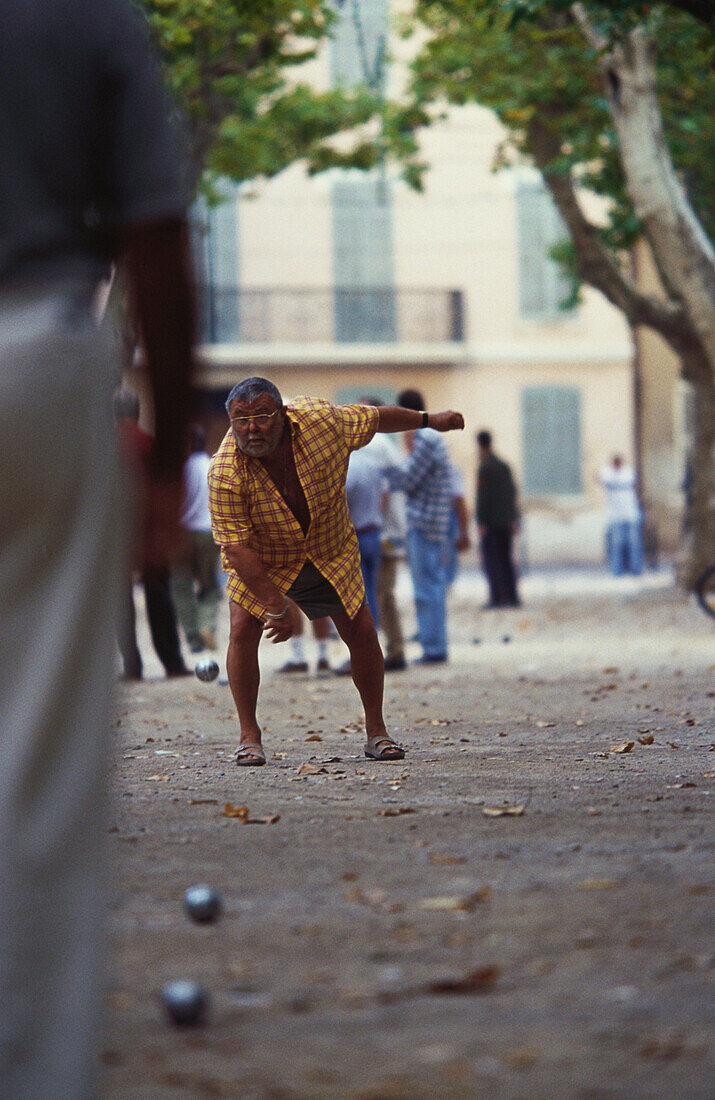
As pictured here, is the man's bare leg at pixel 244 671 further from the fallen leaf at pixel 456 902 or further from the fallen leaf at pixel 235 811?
the fallen leaf at pixel 456 902

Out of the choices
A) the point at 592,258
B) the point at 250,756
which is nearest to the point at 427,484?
the point at 250,756

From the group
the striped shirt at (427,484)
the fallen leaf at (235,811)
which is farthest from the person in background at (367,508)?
the fallen leaf at (235,811)

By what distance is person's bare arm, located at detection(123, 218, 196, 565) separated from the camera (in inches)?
110

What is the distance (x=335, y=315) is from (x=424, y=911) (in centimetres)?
3539

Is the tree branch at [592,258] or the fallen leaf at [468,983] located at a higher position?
the tree branch at [592,258]

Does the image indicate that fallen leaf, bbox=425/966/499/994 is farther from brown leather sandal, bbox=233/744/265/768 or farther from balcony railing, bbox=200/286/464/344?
balcony railing, bbox=200/286/464/344

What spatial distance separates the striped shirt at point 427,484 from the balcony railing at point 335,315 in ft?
83.6

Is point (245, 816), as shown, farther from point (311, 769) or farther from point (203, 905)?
point (203, 905)

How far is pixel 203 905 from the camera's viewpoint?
15.0 ft

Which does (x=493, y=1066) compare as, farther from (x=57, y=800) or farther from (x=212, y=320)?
(x=212, y=320)

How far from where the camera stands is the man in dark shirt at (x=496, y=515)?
2144 cm

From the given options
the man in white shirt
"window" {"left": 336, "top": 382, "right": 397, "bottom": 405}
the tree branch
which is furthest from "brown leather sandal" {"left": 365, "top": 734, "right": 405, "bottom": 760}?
"window" {"left": 336, "top": 382, "right": 397, "bottom": 405}

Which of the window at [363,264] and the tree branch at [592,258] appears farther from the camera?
the window at [363,264]

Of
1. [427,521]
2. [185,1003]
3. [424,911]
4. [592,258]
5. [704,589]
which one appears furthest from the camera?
[592,258]
